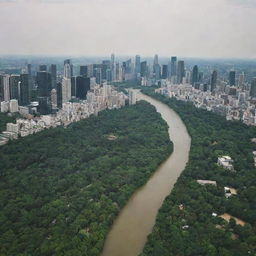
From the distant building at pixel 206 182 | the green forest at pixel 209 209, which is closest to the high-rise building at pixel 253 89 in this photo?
the green forest at pixel 209 209

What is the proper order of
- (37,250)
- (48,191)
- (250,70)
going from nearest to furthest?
(37,250), (48,191), (250,70)

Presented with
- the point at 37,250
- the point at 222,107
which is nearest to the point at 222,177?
the point at 37,250

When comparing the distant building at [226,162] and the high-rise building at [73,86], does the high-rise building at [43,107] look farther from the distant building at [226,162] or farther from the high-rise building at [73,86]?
the distant building at [226,162]

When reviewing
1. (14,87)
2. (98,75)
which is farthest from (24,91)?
(98,75)

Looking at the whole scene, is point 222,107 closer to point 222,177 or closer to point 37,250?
point 222,177

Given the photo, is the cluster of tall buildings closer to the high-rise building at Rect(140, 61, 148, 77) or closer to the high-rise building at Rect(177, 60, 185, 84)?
the high-rise building at Rect(177, 60, 185, 84)

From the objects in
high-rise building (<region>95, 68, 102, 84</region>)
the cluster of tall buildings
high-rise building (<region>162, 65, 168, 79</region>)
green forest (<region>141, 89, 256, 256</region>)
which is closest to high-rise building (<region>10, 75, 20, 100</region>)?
the cluster of tall buildings
